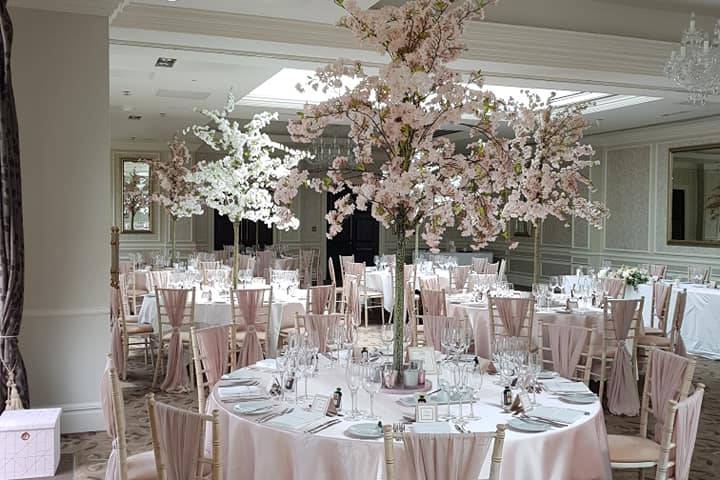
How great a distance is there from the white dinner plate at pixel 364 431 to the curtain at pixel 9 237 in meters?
3.01

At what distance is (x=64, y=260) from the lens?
5273 millimetres

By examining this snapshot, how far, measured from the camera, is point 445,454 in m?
2.46

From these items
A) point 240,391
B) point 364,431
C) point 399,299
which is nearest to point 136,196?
point 240,391

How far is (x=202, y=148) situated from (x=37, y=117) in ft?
33.4

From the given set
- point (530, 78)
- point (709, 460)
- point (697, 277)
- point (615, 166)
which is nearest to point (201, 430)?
point (709, 460)

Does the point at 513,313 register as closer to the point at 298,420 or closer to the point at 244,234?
the point at 298,420

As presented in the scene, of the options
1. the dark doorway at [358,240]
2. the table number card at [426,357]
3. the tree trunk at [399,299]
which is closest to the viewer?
the tree trunk at [399,299]

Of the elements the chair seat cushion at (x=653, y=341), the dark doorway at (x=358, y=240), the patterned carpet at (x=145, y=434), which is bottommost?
the patterned carpet at (x=145, y=434)

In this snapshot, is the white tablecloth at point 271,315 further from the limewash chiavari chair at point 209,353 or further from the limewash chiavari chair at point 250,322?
the limewash chiavari chair at point 209,353

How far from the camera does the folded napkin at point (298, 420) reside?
2996mm

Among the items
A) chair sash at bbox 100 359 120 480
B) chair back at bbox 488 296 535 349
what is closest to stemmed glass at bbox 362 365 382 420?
chair sash at bbox 100 359 120 480

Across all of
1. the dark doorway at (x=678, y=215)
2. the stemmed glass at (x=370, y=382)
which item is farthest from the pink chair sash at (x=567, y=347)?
the dark doorway at (x=678, y=215)

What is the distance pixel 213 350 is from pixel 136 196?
36.8 feet

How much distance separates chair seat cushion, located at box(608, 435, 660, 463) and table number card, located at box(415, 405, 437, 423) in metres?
1.16
